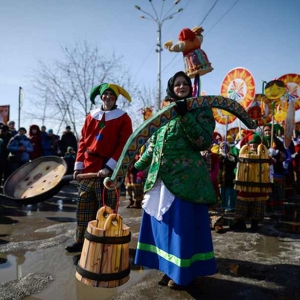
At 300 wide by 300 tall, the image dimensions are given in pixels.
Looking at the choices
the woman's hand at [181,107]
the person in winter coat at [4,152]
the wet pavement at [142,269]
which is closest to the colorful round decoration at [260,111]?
the wet pavement at [142,269]

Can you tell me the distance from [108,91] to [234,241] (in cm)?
264

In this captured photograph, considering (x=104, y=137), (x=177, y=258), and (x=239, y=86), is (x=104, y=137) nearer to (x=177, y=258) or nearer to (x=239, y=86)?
(x=177, y=258)

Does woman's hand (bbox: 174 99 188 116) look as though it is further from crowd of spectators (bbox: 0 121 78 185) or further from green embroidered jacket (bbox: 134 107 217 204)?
crowd of spectators (bbox: 0 121 78 185)

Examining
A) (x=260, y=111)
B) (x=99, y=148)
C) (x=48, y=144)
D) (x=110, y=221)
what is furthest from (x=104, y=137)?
(x=48, y=144)

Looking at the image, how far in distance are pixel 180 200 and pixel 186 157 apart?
1.25 feet

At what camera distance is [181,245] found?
2.53 meters

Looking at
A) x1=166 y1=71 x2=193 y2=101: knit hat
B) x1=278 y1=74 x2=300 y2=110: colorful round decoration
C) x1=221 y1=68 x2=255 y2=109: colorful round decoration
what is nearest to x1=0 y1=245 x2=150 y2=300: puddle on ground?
x1=166 y1=71 x2=193 y2=101: knit hat

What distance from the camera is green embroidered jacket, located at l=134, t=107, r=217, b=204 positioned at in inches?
104

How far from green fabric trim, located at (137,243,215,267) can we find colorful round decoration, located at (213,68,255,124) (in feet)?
11.9

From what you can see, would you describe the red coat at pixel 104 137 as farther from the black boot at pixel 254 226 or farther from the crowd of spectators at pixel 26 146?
the crowd of spectators at pixel 26 146

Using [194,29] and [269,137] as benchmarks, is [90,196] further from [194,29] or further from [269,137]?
[269,137]

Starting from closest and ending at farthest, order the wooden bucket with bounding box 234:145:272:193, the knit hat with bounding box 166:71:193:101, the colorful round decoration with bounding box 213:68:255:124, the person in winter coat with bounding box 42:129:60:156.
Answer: the knit hat with bounding box 166:71:193:101, the wooden bucket with bounding box 234:145:272:193, the colorful round decoration with bounding box 213:68:255:124, the person in winter coat with bounding box 42:129:60:156

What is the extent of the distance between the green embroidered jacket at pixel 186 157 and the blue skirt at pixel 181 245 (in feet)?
0.37

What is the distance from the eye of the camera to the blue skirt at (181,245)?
2.53m
